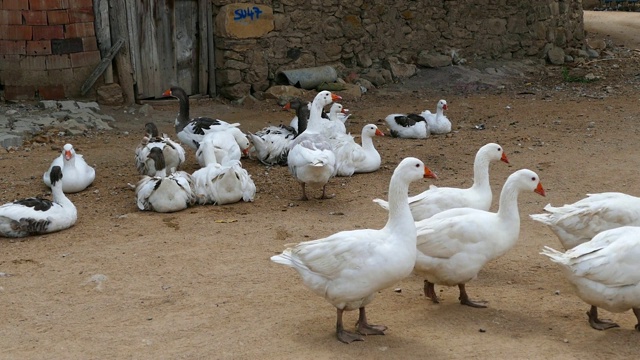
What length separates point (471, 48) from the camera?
1647 cm

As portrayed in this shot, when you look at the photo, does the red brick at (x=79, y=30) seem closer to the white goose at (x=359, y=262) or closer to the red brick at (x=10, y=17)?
the red brick at (x=10, y=17)

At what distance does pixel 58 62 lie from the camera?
12.8 meters

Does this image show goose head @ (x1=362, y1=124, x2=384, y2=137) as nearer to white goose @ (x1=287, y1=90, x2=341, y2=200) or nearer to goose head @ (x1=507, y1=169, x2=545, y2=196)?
white goose @ (x1=287, y1=90, x2=341, y2=200)

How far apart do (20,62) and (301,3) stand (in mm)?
4793

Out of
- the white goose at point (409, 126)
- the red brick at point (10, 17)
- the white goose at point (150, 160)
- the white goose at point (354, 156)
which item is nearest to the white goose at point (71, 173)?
the white goose at point (150, 160)

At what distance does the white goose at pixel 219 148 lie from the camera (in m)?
9.38

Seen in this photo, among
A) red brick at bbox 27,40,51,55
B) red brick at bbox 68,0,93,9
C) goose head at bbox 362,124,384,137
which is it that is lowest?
goose head at bbox 362,124,384,137

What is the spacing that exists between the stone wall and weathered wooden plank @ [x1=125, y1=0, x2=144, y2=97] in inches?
53.1

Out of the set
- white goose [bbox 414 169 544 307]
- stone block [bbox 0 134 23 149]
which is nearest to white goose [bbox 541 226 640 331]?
white goose [bbox 414 169 544 307]

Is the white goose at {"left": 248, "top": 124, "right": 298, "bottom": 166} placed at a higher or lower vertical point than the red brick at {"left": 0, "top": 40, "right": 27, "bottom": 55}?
lower

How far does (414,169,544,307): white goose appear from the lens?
5820 millimetres

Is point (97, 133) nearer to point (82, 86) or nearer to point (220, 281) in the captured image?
point (82, 86)

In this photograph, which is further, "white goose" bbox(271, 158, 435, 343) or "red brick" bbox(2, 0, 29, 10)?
"red brick" bbox(2, 0, 29, 10)

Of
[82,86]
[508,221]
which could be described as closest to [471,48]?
[82,86]
